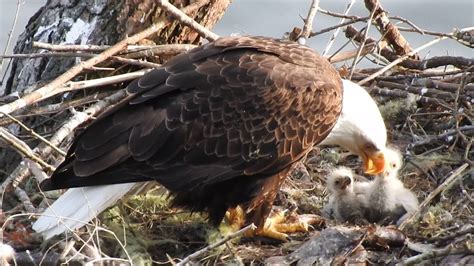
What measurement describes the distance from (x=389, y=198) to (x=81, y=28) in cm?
186

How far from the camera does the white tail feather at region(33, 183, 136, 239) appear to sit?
5.06m

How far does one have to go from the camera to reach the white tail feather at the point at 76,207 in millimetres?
5062

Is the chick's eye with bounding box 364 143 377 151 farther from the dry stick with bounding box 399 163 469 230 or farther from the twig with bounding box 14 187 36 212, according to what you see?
the twig with bounding box 14 187 36 212

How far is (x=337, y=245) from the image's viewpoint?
200 inches

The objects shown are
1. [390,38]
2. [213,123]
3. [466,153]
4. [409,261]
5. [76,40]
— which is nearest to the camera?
[409,261]

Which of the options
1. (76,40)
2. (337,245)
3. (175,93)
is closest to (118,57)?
(76,40)

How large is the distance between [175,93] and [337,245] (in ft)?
3.19

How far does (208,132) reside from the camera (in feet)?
17.1

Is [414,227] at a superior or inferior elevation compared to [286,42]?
inferior

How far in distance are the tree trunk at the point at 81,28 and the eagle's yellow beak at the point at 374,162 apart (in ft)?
4.01

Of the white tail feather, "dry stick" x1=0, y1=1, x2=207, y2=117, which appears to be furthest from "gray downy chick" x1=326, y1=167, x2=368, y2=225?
"dry stick" x1=0, y1=1, x2=207, y2=117

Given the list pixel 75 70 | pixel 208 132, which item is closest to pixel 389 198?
pixel 208 132

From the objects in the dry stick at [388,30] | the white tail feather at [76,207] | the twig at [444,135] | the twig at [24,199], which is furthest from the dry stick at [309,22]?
the twig at [24,199]

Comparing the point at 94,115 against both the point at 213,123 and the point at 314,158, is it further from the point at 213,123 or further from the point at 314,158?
the point at 314,158
